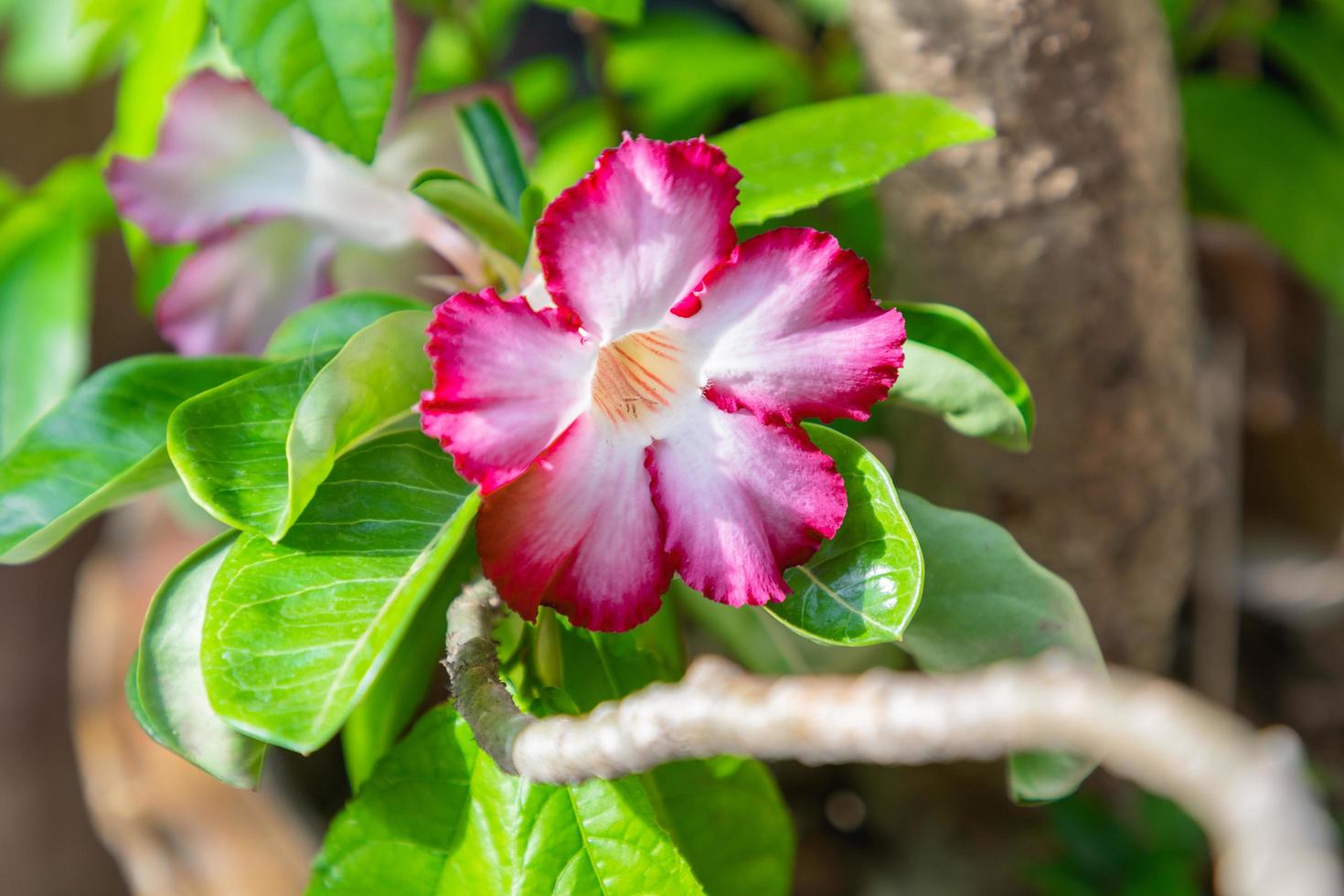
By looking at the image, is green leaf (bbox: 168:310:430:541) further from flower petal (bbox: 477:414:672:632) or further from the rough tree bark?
the rough tree bark

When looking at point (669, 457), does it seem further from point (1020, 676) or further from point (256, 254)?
point (256, 254)

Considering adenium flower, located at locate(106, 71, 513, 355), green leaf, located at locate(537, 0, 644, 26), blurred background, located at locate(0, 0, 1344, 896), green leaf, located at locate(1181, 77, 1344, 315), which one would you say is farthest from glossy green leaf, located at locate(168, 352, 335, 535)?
green leaf, located at locate(1181, 77, 1344, 315)

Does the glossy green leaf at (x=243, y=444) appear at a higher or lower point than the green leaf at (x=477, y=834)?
higher

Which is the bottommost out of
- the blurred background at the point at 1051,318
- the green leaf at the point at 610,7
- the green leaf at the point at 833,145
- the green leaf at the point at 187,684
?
the blurred background at the point at 1051,318

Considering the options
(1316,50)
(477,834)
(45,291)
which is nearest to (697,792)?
(477,834)

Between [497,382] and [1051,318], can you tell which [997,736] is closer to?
[497,382]

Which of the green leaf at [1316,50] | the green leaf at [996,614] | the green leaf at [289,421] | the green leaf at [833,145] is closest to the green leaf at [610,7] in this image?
the green leaf at [833,145]

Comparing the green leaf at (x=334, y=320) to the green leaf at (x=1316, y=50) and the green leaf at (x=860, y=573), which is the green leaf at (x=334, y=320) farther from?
the green leaf at (x=1316, y=50)

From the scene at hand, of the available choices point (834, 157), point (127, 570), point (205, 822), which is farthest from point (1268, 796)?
point (127, 570)
